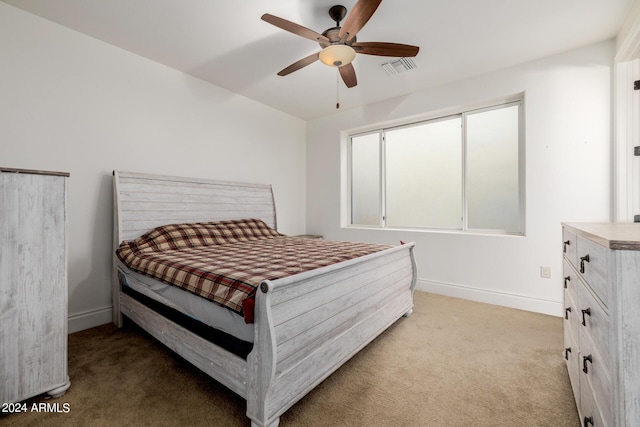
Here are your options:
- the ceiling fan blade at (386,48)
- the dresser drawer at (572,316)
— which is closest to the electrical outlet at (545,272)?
the dresser drawer at (572,316)

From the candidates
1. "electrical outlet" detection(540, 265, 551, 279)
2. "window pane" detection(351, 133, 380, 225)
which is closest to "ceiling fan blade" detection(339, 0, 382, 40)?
"window pane" detection(351, 133, 380, 225)

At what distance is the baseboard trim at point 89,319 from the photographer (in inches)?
91.8

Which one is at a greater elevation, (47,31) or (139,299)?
(47,31)

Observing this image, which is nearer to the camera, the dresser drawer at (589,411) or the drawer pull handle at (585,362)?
the dresser drawer at (589,411)

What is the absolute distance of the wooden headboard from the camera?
8.22 ft

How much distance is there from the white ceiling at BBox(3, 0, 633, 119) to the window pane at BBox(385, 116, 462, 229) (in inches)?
28.9

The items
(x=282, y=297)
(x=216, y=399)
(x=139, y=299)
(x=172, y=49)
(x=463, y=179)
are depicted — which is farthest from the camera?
(x=463, y=179)

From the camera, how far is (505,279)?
295cm

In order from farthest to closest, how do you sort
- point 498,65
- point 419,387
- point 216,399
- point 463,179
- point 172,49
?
point 463,179, point 498,65, point 172,49, point 419,387, point 216,399

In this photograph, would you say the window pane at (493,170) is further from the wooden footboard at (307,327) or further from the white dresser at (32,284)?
the white dresser at (32,284)

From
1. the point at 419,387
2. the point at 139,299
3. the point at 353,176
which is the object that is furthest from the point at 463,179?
the point at 139,299

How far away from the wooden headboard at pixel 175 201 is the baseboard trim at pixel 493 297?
2.28 m

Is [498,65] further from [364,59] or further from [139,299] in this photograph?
[139,299]

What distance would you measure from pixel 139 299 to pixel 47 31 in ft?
7.41
